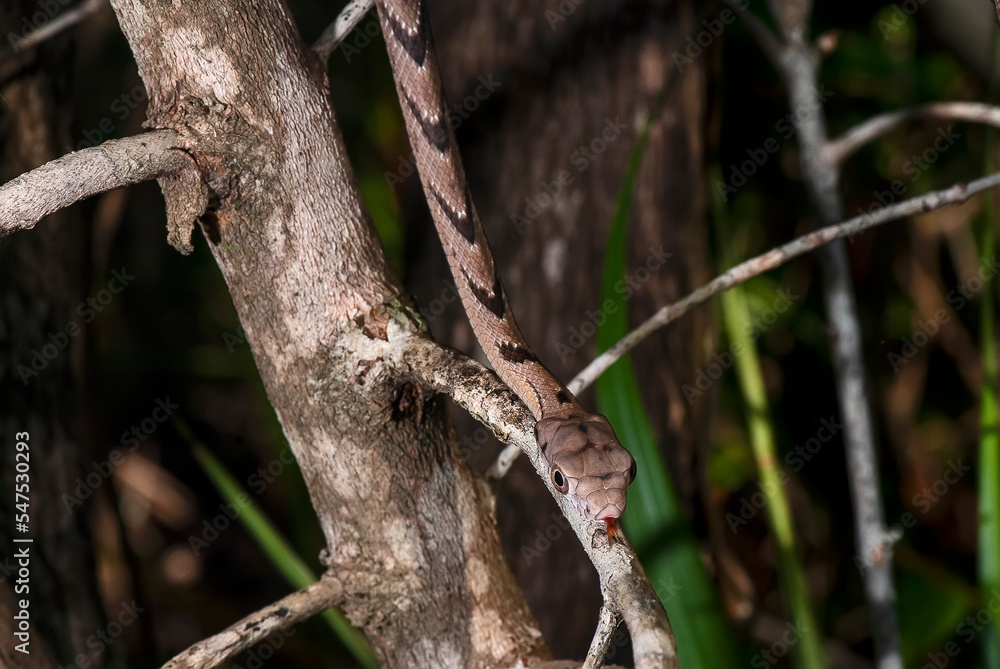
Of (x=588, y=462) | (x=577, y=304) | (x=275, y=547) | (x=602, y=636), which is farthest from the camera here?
(x=577, y=304)

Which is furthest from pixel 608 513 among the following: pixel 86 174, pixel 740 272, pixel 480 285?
pixel 86 174

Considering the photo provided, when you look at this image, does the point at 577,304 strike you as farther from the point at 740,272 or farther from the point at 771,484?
the point at 740,272

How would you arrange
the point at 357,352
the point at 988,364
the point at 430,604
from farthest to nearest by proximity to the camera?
the point at 988,364 → the point at 430,604 → the point at 357,352

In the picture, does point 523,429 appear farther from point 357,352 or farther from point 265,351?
point 265,351

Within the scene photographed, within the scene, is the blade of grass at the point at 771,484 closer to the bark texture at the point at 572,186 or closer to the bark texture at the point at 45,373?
the bark texture at the point at 572,186

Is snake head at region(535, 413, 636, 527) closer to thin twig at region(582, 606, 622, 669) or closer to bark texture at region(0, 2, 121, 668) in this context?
thin twig at region(582, 606, 622, 669)

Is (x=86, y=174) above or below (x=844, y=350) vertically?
above

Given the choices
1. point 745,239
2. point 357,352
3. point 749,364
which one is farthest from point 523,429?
point 745,239
